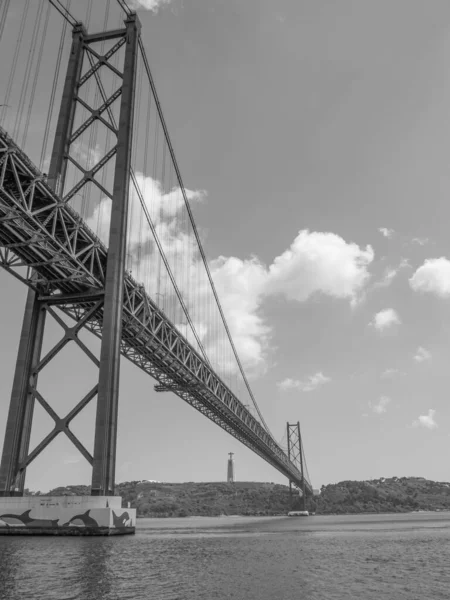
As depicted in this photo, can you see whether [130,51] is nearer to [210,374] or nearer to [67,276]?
[67,276]

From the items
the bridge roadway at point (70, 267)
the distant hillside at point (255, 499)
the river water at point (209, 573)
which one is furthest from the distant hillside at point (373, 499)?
the river water at point (209, 573)

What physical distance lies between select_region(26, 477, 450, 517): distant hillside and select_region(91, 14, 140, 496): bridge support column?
99747 mm

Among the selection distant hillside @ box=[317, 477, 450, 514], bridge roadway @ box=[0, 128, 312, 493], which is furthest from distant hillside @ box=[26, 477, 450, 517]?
bridge roadway @ box=[0, 128, 312, 493]

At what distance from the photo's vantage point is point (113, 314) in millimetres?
26547

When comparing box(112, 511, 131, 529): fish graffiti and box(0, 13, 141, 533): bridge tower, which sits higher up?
box(0, 13, 141, 533): bridge tower

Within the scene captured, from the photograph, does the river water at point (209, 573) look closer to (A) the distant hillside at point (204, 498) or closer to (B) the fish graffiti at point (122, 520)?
(B) the fish graffiti at point (122, 520)

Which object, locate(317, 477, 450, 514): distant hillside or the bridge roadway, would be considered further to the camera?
locate(317, 477, 450, 514): distant hillside

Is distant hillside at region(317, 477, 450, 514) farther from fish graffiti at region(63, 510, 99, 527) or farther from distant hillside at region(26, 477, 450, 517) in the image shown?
fish graffiti at region(63, 510, 99, 527)

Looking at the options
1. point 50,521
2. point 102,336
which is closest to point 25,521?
point 50,521

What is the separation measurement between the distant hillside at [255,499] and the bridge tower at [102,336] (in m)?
99.5

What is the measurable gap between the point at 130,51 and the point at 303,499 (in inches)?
3995

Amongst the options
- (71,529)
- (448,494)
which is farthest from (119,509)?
(448,494)

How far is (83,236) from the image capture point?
87.6ft

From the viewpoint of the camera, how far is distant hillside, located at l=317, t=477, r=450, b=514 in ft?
476
